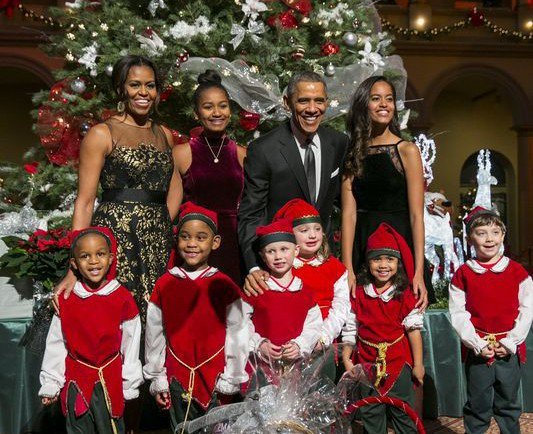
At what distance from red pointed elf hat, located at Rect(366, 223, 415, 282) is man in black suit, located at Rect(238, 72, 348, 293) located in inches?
14.8

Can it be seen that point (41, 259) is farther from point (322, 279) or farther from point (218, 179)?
point (322, 279)

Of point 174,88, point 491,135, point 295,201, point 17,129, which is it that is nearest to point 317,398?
point 295,201

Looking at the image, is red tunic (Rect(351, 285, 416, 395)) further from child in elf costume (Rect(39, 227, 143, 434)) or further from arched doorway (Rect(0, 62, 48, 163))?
arched doorway (Rect(0, 62, 48, 163))

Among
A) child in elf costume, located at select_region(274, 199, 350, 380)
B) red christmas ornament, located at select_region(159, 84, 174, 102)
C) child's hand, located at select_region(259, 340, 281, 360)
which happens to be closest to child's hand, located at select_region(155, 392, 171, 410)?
child's hand, located at select_region(259, 340, 281, 360)

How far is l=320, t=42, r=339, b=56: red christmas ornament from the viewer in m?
6.61

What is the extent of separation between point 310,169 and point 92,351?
1.50 meters

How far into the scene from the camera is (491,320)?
3.78 m

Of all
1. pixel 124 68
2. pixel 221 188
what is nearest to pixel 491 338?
pixel 221 188

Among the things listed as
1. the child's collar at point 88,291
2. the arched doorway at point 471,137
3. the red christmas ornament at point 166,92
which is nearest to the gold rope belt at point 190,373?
the child's collar at point 88,291

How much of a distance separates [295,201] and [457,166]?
1682cm

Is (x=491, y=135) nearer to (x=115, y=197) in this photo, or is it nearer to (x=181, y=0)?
(x=181, y=0)

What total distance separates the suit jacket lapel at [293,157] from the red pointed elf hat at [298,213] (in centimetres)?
17

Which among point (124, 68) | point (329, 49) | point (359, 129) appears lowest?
point (359, 129)

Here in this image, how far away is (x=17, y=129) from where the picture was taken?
17.7 metres
